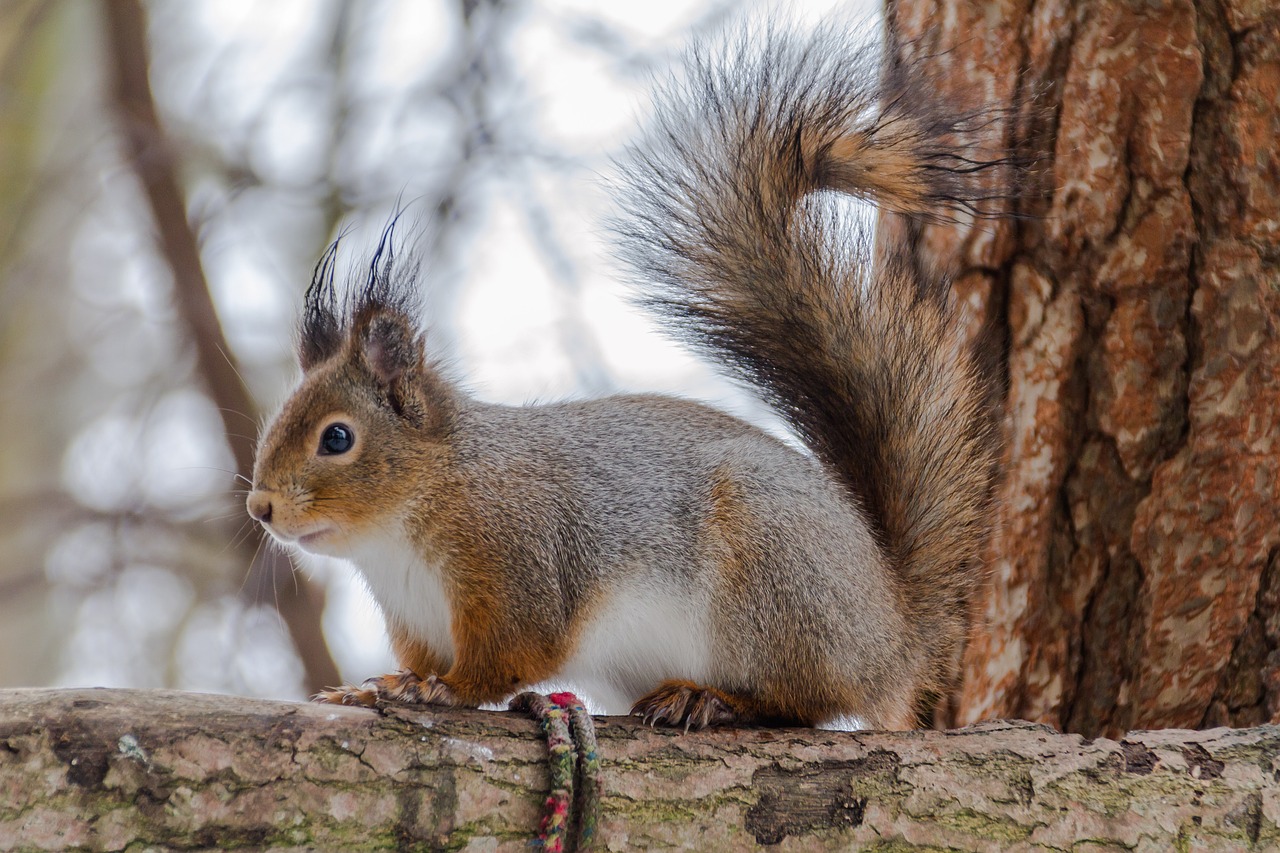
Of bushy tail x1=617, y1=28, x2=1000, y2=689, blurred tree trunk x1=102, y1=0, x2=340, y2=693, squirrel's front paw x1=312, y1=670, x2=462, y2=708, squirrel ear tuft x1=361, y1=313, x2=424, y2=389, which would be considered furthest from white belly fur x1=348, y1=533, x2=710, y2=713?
blurred tree trunk x1=102, y1=0, x2=340, y2=693

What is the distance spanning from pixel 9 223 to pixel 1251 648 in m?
3.48

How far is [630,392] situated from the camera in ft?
7.30

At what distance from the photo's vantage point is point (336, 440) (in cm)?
182

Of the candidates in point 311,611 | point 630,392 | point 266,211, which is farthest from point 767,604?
point 266,211

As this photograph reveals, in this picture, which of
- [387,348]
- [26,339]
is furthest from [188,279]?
[26,339]

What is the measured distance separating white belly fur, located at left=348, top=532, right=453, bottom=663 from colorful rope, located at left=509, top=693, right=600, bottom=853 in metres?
0.36

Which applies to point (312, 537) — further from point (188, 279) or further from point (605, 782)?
point (188, 279)

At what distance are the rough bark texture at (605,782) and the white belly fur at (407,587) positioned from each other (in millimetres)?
306

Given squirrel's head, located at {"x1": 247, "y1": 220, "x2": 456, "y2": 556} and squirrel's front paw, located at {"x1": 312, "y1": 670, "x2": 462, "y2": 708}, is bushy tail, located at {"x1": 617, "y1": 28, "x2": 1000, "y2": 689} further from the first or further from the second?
squirrel's front paw, located at {"x1": 312, "y1": 670, "x2": 462, "y2": 708}

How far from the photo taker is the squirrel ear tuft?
187cm

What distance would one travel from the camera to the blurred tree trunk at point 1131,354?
1887mm

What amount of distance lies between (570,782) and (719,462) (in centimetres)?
65

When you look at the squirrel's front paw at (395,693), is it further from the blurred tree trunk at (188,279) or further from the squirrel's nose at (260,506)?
the blurred tree trunk at (188,279)

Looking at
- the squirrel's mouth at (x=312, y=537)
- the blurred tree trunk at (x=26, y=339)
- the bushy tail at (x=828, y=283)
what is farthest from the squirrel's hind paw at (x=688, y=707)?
the blurred tree trunk at (x=26, y=339)
